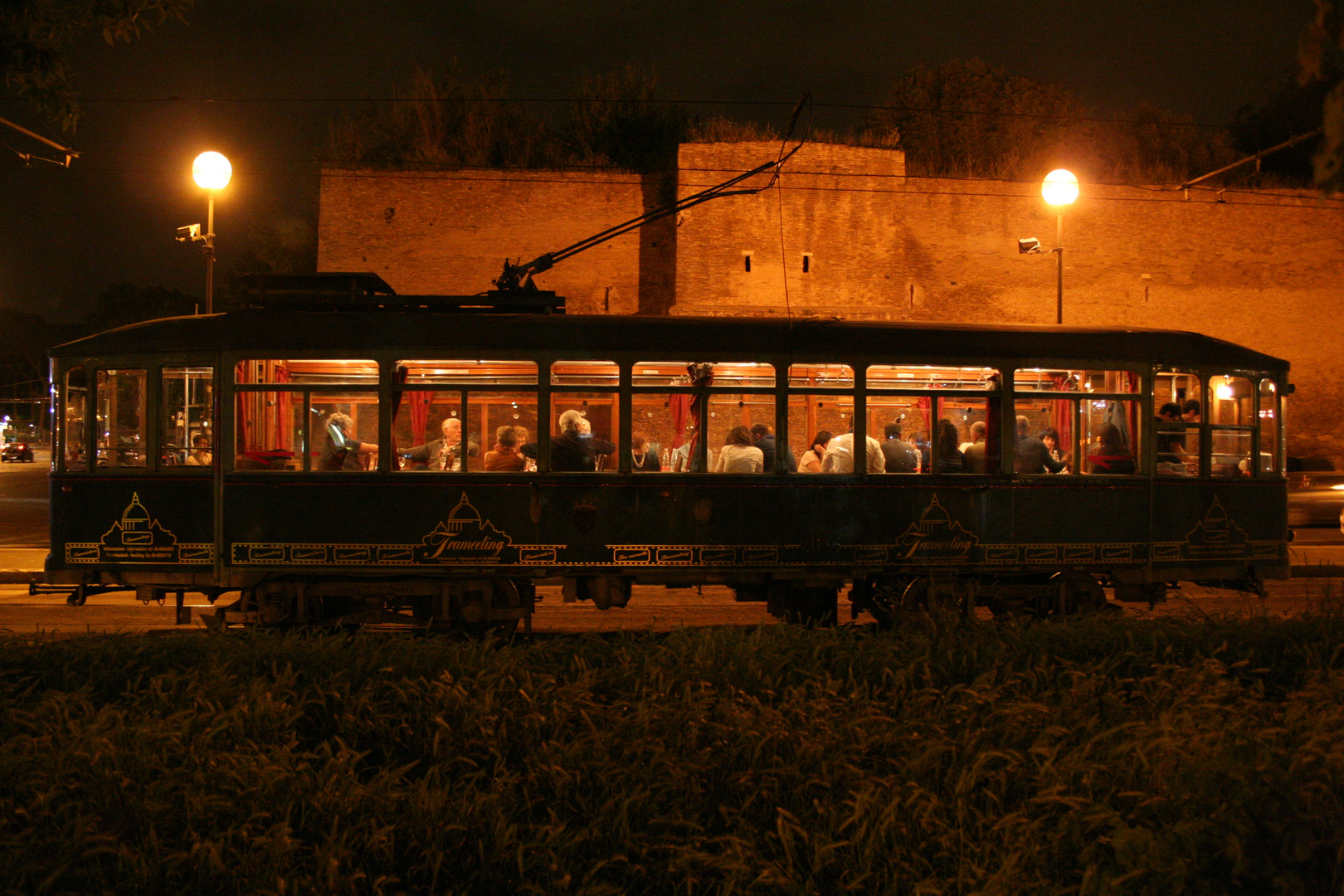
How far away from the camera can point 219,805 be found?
150 inches

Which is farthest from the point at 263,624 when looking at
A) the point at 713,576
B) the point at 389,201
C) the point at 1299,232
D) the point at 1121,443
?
the point at 1299,232

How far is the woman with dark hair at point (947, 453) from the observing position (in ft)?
29.4

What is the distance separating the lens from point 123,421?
8750 millimetres

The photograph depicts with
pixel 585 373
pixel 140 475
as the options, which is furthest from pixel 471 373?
pixel 140 475

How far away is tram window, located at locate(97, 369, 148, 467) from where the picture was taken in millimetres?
8711

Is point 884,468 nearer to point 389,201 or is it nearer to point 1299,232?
point 389,201

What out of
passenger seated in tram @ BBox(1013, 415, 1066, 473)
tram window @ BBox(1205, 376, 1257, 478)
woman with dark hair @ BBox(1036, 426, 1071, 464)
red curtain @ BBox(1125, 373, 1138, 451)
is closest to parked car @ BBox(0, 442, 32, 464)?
passenger seated in tram @ BBox(1013, 415, 1066, 473)

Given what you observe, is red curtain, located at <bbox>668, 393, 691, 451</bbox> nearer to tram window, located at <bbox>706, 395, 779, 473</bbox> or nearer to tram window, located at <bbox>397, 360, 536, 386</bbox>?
tram window, located at <bbox>706, 395, 779, 473</bbox>

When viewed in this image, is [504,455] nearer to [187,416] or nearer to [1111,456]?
[187,416]

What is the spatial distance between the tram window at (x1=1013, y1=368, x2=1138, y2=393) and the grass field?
357 centimetres

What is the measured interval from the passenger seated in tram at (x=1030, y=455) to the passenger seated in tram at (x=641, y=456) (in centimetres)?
330

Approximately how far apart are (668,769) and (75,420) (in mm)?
7233

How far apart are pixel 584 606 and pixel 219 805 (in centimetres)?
881

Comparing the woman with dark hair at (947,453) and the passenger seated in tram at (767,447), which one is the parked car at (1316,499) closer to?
the woman with dark hair at (947,453)
